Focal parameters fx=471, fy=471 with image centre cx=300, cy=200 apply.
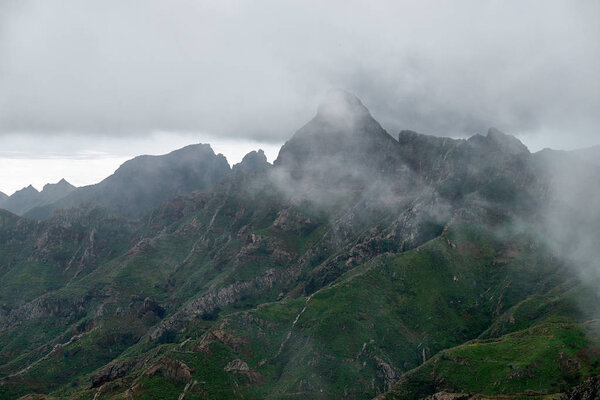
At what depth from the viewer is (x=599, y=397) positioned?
628 ft
